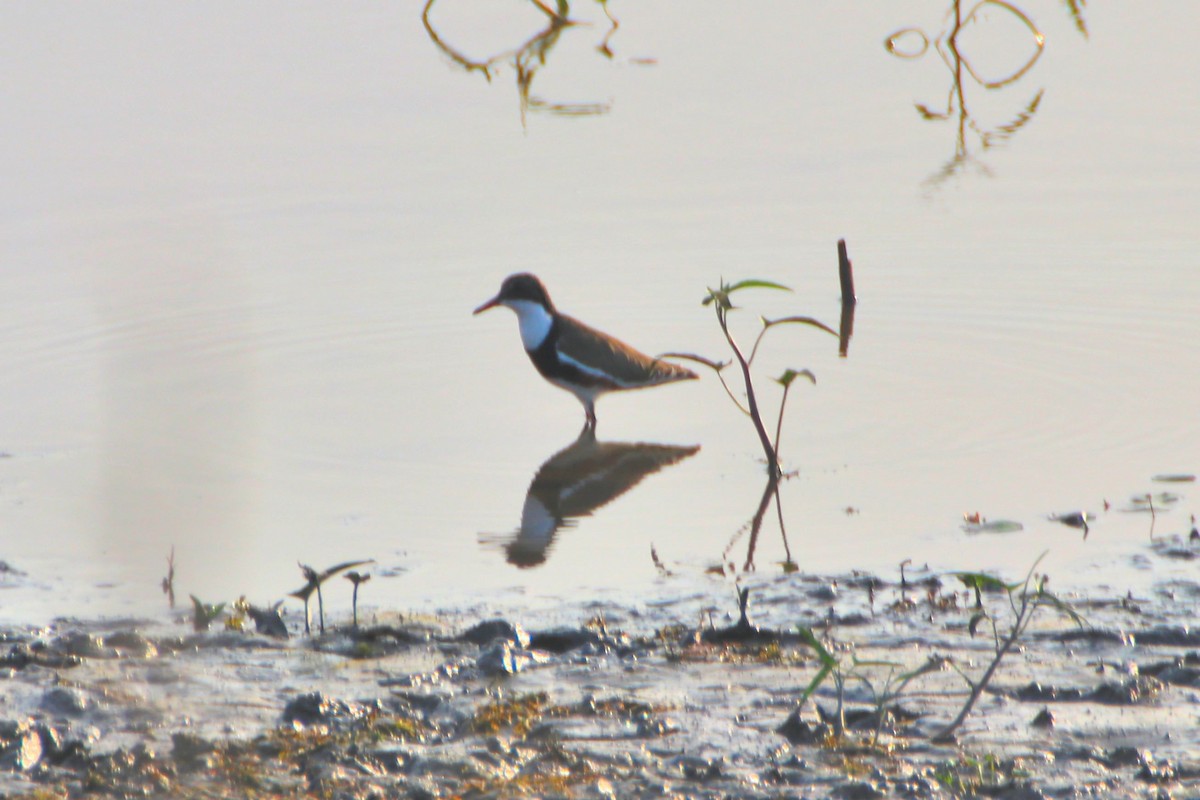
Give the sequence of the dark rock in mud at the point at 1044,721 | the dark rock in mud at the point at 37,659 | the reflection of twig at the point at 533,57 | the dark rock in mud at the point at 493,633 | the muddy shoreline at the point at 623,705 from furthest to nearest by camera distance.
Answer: the reflection of twig at the point at 533,57, the dark rock in mud at the point at 493,633, the dark rock in mud at the point at 37,659, the dark rock in mud at the point at 1044,721, the muddy shoreline at the point at 623,705

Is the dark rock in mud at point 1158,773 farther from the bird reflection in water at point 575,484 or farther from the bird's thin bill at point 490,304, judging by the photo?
the bird's thin bill at point 490,304

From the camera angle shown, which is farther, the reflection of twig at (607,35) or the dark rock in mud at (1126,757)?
the reflection of twig at (607,35)

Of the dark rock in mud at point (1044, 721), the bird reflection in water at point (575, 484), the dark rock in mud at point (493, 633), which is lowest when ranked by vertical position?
the dark rock in mud at point (1044, 721)

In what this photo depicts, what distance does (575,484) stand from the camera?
7629mm

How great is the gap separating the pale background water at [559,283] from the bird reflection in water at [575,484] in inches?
3.9

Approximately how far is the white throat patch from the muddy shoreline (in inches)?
147

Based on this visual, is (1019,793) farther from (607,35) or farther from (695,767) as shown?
(607,35)

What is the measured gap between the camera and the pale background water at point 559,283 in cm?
660

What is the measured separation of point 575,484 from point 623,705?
320cm

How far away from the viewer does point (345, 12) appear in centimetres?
1783

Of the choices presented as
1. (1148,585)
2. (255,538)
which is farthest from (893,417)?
(255,538)

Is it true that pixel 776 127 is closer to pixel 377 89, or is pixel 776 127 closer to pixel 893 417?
pixel 377 89

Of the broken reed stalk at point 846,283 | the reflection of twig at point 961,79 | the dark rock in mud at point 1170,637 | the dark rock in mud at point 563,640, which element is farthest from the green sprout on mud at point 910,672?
the reflection of twig at point 961,79

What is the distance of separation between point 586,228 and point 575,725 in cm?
730
